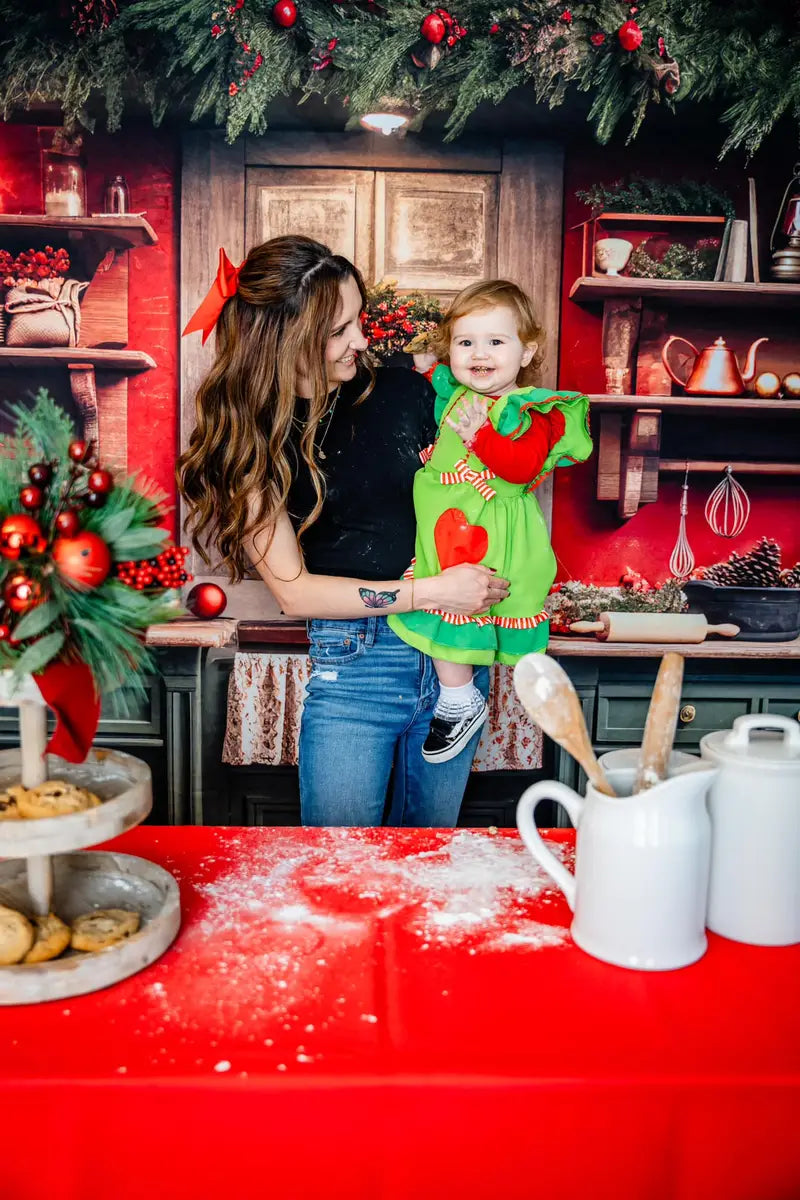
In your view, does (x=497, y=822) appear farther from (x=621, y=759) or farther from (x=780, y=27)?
(x=780, y=27)

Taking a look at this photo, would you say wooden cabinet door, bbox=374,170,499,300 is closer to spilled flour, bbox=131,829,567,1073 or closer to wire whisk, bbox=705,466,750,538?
wire whisk, bbox=705,466,750,538

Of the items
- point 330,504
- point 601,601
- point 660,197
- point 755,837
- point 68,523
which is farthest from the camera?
point 601,601

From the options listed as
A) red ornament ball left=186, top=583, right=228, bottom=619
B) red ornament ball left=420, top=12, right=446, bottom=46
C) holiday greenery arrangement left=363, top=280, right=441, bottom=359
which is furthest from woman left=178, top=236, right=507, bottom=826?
red ornament ball left=420, top=12, right=446, bottom=46

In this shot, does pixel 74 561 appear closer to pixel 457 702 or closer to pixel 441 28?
pixel 457 702

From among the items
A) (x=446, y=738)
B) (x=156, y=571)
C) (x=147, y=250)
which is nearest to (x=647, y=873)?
(x=156, y=571)

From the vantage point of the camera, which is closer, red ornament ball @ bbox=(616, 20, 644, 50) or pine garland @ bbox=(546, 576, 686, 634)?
red ornament ball @ bbox=(616, 20, 644, 50)

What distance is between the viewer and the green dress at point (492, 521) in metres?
2.24

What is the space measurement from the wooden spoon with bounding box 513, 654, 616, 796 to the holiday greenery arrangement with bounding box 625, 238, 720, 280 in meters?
1.93

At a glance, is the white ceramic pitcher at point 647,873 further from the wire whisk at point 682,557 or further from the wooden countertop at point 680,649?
the wire whisk at point 682,557

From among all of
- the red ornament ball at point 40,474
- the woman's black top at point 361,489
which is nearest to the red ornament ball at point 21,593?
the red ornament ball at point 40,474

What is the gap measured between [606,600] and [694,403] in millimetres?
583

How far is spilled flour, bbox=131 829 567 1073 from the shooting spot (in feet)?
3.09

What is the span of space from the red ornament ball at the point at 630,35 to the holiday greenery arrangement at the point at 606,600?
134cm

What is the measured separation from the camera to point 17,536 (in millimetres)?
926
